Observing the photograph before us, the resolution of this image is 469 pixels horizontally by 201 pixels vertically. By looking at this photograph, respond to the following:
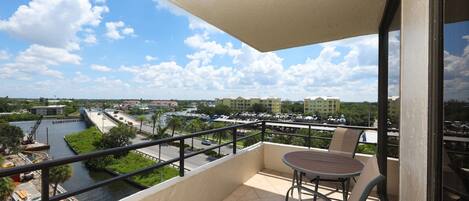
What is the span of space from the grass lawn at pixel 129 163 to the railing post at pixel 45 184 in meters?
9.27

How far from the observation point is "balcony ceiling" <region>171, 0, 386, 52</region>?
2.25 meters

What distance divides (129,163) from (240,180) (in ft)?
74.1

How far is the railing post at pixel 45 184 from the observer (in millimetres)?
1225

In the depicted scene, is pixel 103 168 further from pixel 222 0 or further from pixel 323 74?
pixel 222 0

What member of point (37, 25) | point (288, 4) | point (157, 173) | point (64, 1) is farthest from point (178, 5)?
point (157, 173)

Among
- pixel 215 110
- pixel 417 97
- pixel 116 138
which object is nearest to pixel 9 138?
pixel 116 138

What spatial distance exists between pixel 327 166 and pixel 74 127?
47.2 metres

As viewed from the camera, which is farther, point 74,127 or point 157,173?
point 74,127

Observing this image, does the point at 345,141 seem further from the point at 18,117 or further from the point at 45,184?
the point at 18,117

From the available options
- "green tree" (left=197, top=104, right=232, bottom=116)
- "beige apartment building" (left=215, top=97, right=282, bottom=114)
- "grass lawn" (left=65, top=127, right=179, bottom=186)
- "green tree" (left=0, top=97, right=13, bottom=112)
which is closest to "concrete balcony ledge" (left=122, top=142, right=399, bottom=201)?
"grass lawn" (left=65, top=127, right=179, bottom=186)

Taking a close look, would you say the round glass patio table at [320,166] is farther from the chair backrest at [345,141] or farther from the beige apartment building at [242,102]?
the beige apartment building at [242,102]

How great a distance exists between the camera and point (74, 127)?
39469 millimetres

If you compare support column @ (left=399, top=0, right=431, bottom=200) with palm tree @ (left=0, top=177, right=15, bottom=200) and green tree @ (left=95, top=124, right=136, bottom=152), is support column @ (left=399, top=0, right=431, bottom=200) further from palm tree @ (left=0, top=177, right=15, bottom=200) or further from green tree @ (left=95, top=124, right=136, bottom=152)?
green tree @ (left=95, top=124, right=136, bottom=152)

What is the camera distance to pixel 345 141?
3.03 meters
